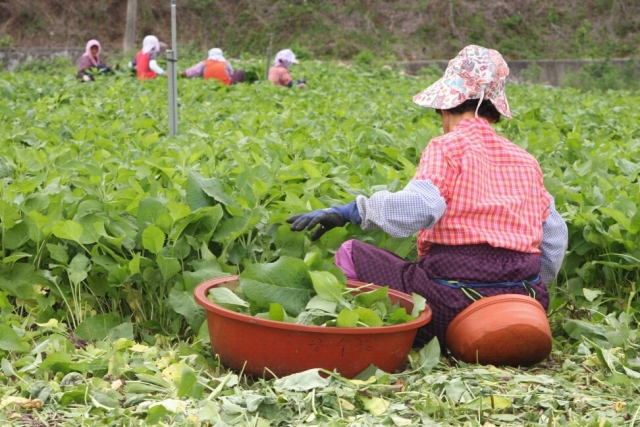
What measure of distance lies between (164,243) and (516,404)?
1.43 metres

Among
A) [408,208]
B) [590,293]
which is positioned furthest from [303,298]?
[590,293]

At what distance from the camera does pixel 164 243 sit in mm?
3316

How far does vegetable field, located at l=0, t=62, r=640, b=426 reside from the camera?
247 centimetres

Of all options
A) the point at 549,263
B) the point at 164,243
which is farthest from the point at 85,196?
the point at 549,263

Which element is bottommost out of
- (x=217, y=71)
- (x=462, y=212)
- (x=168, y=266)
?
(x=168, y=266)

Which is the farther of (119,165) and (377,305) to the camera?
(119,165)

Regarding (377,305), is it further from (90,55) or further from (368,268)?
(90,55)

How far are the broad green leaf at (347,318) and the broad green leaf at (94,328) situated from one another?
0.96 metres

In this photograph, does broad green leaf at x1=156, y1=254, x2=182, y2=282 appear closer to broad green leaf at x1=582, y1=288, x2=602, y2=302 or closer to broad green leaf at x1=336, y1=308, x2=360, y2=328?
broad green leaf at x1=336, y1=308, x2=360, y2=328

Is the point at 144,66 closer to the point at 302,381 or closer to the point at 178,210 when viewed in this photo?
the point at 178,210

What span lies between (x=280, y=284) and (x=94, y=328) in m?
0.78

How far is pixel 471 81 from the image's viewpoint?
10.1 feet

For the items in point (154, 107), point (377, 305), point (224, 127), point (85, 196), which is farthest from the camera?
point (154, 107)

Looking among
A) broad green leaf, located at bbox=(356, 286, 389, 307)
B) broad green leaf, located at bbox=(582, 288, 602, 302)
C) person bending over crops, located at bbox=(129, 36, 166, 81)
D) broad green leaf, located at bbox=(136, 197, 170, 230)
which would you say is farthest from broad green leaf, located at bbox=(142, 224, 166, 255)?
person bending over crops, located at bbox=(129, 36, 166, 81)
